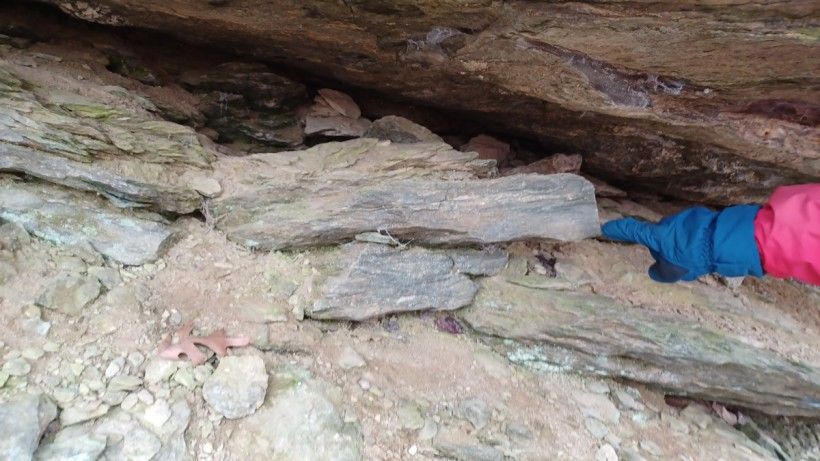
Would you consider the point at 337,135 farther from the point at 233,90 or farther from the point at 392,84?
the point at 233,90

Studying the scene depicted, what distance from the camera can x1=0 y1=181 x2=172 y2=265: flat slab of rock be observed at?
15.4 ft

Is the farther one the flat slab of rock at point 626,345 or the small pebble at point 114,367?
the flat slab of rock at point 626,345

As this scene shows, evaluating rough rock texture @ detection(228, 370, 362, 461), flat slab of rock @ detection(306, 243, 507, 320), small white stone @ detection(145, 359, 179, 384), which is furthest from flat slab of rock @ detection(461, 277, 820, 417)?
small white stone @ detection(145, 359, 179, 384)

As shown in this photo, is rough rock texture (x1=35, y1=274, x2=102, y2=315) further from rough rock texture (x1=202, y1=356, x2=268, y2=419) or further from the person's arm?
the person's arm

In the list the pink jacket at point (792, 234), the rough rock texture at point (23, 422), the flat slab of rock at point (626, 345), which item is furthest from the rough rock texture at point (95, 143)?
the pink jacket at point (792, 234)

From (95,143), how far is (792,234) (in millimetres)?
6845

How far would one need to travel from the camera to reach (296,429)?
3920 millimetres

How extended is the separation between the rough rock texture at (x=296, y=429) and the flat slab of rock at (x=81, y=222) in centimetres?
203

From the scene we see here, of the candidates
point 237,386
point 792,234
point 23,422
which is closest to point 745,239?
point 792,234

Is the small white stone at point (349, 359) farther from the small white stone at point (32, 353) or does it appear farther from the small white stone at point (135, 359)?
the small white stone at point (32, 353)

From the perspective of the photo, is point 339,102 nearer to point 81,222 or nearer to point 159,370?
point 81,222

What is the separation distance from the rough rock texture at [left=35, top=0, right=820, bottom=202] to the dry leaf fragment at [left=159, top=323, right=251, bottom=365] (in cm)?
341

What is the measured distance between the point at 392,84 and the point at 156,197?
3387mm

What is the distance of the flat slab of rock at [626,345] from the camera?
5527 mm
